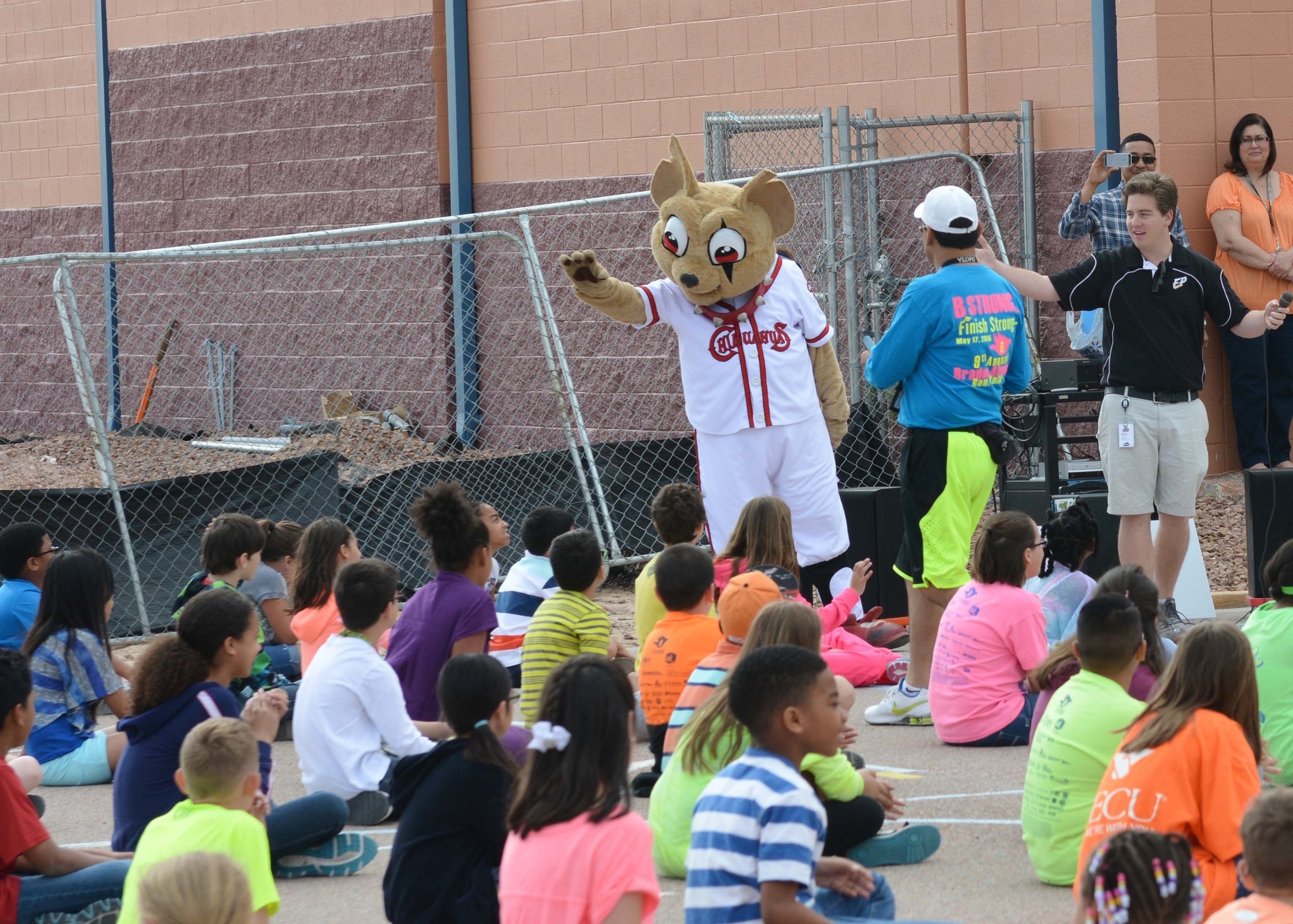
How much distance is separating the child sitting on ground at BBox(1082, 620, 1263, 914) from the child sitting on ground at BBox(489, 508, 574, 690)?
3.23 m

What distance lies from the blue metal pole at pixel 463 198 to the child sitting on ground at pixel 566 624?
870 cm

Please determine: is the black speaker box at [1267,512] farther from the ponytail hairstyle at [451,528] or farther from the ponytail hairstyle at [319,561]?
the ponytail hairstyle at [319,561]

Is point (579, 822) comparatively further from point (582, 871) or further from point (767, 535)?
point (767, 535)

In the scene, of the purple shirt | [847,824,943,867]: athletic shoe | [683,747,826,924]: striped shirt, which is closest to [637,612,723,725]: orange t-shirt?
the purple shirt

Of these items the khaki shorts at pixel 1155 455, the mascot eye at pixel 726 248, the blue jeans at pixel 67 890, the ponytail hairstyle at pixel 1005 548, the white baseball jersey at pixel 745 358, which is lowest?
the blue jeans at pixel 67 890

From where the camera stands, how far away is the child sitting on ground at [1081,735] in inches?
169

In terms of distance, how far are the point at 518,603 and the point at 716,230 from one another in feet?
6.13

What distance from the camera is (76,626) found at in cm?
571

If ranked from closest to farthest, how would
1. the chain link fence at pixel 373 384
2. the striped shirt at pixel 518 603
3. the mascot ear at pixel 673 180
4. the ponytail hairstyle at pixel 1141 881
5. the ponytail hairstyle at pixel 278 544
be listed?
the ponytail hairstyle at pixel 1141 881 < the striped shirt at pixel 518 603 < the ponytail hairstyle at pixel 278 544 < the mascot ear at pixel 673 180 < the chain link fence at pixel 373 384

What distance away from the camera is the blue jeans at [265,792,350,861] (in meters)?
4.89

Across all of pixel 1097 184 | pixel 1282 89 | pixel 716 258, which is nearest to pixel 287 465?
pixel 716 258

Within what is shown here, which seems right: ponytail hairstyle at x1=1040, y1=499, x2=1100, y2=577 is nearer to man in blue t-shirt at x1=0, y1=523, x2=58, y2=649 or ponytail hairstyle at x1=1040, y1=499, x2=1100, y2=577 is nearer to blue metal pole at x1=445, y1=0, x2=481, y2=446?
man in blue t-shirt at x1=0, y1=523, x2=58, y2=649

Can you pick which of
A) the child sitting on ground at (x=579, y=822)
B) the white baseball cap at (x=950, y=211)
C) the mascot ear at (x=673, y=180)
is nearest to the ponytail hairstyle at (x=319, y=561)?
the mascot ear at (x=673, y=180)

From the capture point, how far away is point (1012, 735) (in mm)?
6016
